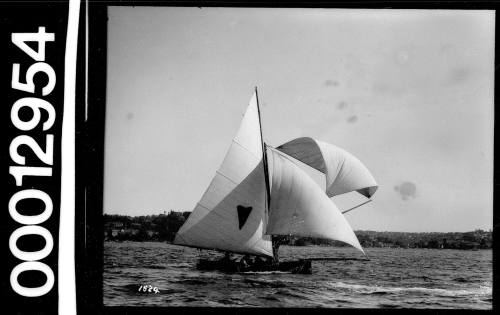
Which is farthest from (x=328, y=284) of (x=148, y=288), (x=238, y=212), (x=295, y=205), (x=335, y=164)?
(x=148, y=288)

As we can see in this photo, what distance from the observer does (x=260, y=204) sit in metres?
15.0

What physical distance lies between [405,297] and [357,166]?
8.33 feet

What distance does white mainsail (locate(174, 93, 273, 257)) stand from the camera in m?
14.4

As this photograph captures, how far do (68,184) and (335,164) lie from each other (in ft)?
16.8

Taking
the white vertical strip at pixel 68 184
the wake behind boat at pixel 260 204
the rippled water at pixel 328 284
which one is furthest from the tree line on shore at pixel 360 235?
the white vertical strip at pixel 68 184

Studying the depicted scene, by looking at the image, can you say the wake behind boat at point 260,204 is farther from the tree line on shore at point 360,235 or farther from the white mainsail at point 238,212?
the tree line on shore at point 360,235

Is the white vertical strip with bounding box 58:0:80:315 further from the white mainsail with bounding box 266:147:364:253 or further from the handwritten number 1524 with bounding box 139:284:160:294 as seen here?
the white mainsail with bounding box 266:147:364:253

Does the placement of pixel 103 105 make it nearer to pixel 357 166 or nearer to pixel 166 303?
pixel 166 303

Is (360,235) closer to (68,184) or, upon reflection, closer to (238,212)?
(238,212)

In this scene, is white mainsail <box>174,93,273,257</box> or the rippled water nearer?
the rippled water

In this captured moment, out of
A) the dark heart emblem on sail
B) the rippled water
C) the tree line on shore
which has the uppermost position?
the dark heart emblem on sail

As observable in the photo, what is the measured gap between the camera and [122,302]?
1236 cm

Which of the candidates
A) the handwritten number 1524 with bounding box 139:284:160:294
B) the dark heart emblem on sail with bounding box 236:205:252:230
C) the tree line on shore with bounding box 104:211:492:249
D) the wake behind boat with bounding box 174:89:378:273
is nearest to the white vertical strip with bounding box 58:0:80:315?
the tree line on shore with bounding box 104:211:492:249

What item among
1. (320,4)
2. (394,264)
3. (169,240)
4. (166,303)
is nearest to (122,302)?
(166,303)
